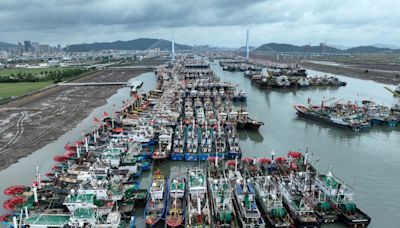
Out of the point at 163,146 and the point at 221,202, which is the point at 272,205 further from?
the point at 163,146

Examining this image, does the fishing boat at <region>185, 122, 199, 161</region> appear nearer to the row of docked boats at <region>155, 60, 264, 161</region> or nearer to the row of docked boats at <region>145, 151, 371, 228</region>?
the row of docked boats at <region>155, 60, 264, 161</region>

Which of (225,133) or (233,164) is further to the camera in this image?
(225,133)

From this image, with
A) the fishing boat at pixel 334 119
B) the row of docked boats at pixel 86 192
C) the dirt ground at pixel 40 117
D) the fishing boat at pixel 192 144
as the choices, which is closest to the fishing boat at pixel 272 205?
the fishing boat at pixel 192 144

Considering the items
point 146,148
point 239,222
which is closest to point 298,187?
point 239,222

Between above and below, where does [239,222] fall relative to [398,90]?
below

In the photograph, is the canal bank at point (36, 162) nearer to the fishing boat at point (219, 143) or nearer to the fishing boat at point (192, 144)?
the fishing boat at point (192, 144)

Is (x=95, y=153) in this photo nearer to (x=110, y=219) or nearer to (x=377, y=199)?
(x=110, y=219)
